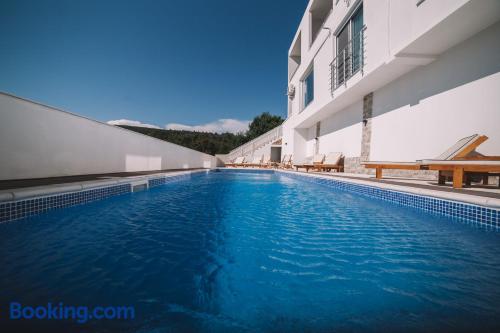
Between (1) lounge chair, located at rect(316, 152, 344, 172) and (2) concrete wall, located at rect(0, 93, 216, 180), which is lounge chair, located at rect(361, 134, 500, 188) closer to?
(1) lounge chair, located at rect(316, 152, 344, 172)

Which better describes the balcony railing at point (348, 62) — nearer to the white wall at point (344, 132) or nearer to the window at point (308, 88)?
the white wall at point (344, 132)

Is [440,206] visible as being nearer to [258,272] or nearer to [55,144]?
[258,272]

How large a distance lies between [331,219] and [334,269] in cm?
139

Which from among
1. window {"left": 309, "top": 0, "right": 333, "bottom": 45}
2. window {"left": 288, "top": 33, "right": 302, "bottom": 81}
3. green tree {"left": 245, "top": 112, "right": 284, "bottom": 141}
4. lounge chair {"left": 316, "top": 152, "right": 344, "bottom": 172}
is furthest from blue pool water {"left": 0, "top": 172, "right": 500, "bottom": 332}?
green tree {"left": 245, "top": 112, "right": 284, "bottom": 141}

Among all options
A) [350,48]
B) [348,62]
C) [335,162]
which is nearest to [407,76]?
[348,62]

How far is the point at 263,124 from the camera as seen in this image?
43438 mm

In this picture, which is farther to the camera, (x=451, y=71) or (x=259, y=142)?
(x=259, y=142)

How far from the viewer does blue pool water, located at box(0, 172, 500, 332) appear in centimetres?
105

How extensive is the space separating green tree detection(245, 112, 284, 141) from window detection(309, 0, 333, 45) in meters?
31.1

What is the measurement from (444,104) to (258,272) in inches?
228

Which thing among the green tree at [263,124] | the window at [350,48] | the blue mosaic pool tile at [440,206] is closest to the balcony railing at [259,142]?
the window at [350,48]

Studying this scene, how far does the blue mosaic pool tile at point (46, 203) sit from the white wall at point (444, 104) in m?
7.26

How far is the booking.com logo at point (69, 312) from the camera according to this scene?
104cm

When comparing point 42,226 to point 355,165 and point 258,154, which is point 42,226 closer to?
point 355,165
